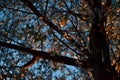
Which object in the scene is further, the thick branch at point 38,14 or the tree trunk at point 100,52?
the thick branch at point 38,14

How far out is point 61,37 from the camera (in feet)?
30.4

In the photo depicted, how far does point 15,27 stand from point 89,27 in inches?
76.3

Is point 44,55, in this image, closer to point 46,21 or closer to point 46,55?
point 46,55

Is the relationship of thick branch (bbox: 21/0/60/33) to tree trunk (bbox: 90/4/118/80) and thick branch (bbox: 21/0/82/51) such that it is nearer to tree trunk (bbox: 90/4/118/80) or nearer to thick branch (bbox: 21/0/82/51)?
thick branch (bbox: 21/0/82/51)

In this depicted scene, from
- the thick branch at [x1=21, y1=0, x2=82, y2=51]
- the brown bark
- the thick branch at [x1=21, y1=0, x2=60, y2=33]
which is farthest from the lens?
the thick branch at [x1=21, y1=0, x2=60, y2=33]

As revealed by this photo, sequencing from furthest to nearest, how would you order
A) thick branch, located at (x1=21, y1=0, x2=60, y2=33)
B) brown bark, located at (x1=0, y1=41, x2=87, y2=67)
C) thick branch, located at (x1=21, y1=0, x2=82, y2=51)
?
thick branch, located at (x1=21, y1=0, x2=60, y2=33)
thick branch, located at (x1=21, y1=0, x2=82, y2=51)
brown bark, located at (x1=0, y1=41, x2=87, y2=67)

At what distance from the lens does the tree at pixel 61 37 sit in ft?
28.9

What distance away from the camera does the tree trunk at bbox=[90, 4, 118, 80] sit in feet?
29.0

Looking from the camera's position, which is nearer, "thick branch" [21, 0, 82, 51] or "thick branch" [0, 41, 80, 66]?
"thick branch" [0, 41, 80, 66]

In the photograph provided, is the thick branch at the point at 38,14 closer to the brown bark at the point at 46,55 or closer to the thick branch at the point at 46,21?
the thick branch at the point at 46,21

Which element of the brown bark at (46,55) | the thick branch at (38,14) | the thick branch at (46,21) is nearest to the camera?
the brown bark at (46,55)

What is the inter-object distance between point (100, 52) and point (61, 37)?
3.61ft

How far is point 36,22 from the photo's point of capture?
31.1ft

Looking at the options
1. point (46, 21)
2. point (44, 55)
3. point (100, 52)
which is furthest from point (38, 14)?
point (100, 52)
